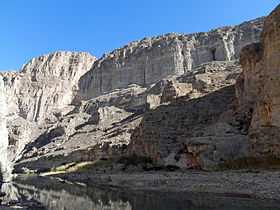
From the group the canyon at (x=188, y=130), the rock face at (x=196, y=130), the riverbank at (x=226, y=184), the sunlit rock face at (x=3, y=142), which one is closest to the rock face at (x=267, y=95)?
the canyon at (x=188, y=130)

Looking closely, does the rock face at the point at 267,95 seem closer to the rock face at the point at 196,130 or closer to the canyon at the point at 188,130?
the canyon at the point at 188,130

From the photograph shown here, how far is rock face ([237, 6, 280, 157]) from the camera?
49969 mm

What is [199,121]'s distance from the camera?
8588 cm

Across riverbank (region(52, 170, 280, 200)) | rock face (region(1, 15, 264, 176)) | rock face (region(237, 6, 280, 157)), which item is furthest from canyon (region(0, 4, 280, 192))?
riverbank (region(52, 170, 280, 200))

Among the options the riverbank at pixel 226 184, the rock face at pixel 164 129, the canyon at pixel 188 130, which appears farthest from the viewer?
the rock face at pixel 164 129

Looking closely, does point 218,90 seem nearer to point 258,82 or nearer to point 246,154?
point 258,82

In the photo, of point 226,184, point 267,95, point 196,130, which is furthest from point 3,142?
point 267,95

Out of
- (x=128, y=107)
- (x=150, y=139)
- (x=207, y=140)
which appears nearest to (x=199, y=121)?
(x=150, y=139)

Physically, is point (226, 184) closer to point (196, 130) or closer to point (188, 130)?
point (196, 130)

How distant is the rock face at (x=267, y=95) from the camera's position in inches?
1967

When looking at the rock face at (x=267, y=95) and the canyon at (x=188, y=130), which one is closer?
the rock face at (x=267, y=95)

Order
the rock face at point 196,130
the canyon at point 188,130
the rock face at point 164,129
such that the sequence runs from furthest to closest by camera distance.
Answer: the rock face at point 164,129 < the rock face at point 196,130 < the canyon at point 188,130

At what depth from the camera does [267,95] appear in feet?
179

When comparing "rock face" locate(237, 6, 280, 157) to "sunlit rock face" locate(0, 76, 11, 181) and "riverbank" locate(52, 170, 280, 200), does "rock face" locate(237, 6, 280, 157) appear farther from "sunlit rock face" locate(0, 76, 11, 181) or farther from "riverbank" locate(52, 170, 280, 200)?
"sunlit rock face" locate(0, 76, 11, 181)
